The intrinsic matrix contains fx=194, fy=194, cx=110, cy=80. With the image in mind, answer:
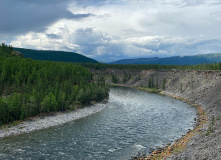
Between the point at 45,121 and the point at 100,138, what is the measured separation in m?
22.2

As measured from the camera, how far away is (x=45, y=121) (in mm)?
64625

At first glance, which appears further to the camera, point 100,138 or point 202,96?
point 202,96

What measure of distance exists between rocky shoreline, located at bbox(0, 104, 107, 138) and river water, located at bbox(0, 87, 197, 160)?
2749 mm

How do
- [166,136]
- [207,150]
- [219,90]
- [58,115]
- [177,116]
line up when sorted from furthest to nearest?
[219,90]
[177,116]
[58,115]
[166,136]
[207,150]

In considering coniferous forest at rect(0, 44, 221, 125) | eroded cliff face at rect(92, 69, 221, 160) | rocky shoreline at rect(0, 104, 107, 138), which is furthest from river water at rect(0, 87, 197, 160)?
coniferous forest at rect(0, 44, 221, 125)

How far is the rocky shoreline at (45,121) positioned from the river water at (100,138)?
9.02 feet

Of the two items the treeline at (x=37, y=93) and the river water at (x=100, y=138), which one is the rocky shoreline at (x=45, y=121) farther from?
the treeline at (x=37, y=93)

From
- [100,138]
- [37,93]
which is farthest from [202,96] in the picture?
[37,93]

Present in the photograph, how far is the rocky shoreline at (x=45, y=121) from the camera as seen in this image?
54412 millimetres

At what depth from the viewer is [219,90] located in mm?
104688

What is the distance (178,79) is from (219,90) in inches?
2392

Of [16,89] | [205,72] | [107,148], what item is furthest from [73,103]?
[205,72]

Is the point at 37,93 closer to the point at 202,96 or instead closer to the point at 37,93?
the point at 37,93

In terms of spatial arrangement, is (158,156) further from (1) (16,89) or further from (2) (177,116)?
(1) (16,89)
